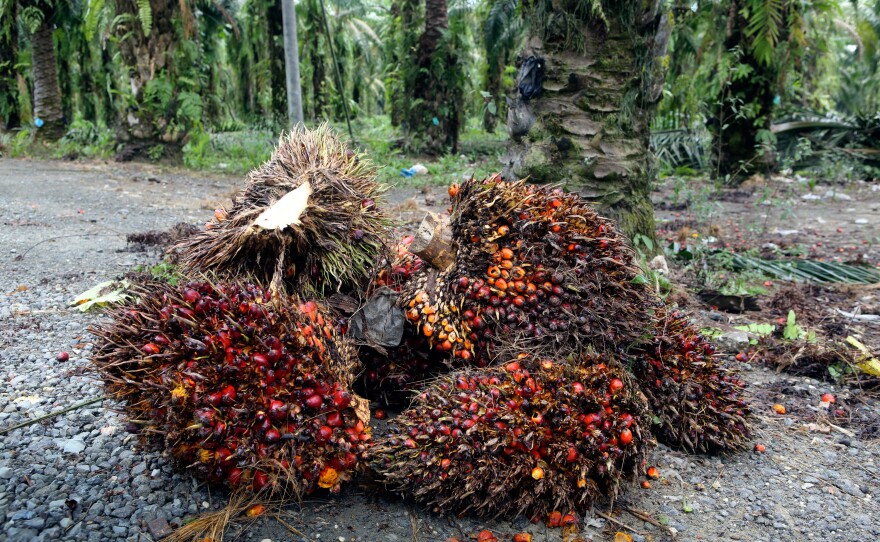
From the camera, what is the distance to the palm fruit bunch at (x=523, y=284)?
243 centimetres

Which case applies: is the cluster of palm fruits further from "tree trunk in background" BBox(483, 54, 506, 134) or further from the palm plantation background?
"tree trunk in background" BBox(483, 54, 506, 134)

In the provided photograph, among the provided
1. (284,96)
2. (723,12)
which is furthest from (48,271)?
(284,96)

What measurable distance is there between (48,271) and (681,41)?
1597 centimetres

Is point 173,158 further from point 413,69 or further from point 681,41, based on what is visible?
point 681,41

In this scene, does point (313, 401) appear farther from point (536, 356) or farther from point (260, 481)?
point (536, 356)

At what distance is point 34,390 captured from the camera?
9.52 feet

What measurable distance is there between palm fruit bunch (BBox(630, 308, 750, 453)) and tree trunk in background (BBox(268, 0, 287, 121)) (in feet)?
45.1

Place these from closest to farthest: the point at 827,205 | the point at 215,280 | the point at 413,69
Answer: the point at 215,280 → the point at 827,205 → the point at 413,69

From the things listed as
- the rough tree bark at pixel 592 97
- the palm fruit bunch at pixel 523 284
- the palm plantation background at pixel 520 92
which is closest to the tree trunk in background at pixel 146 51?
the palm plantation background at pixel 520 92

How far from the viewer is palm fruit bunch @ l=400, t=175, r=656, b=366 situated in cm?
243

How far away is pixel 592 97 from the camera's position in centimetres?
443

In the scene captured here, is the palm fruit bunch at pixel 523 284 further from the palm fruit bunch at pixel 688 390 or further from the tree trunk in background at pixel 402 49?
the tree trunk in background at pixel 402 49

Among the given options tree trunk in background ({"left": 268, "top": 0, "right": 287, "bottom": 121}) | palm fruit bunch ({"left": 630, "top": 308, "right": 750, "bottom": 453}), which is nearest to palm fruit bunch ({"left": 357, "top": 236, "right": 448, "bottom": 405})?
palm fruit bunch ({"left": 630, "top": 308, "right": 750, "bottom": 453})

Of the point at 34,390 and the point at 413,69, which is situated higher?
the point at 413,69
